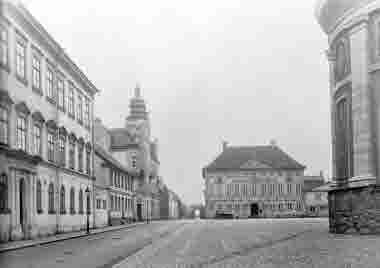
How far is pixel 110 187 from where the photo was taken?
54.4m

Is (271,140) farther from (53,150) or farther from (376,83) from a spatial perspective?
(376,83)

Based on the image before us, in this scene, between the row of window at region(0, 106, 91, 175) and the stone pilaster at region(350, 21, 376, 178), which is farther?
the row of window at region(0, 106, 91, 175)

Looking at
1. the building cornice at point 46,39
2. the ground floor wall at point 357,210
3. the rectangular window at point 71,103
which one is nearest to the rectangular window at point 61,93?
the building cornice at point 46,39

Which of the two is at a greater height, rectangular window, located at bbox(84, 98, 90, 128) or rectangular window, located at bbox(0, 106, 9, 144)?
rectangular window, located at bbox(84, 98, 90, 128)

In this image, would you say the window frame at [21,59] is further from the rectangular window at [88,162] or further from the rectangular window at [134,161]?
the rectangular window at [134,161]

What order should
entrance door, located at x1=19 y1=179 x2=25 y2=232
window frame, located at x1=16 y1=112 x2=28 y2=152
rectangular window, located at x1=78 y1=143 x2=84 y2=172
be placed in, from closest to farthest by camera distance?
window frame, located at x1=16 y1=112 x2=28 y2=152 → entrance door, located at x1=19 y1=179 x2=25 y2=232 → rectangular window, located at x1=78 y1=143 x2=84 y2=172

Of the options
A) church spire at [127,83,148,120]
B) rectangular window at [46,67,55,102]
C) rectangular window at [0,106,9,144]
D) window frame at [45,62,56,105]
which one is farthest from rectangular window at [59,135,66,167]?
church spire at [127,83,148,120]

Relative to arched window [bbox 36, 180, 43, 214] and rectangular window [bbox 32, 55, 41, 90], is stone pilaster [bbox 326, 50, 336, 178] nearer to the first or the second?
rectangular window [bbox 32, 55, 41, 90]

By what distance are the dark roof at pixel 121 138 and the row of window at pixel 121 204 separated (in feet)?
42.4

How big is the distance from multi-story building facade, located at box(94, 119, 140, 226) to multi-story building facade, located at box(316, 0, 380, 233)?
25.4 metres

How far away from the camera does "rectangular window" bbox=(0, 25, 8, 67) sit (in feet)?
82.5

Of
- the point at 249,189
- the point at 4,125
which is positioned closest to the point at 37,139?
the point at 4,125

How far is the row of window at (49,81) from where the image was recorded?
26.1m

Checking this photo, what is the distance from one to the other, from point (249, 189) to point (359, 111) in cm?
7590
